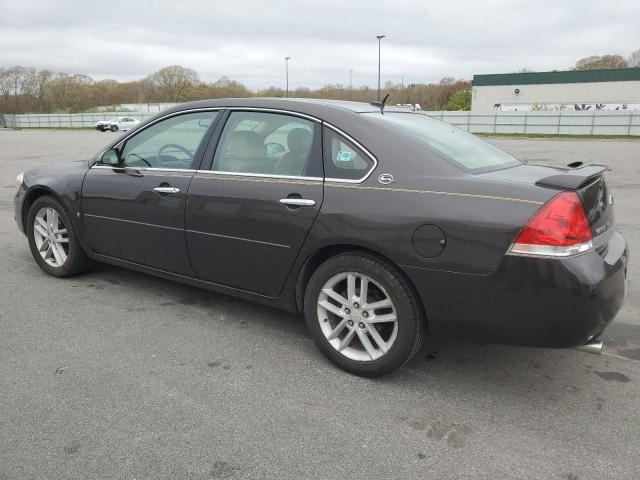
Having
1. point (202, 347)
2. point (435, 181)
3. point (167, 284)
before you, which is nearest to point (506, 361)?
point (435, 181)

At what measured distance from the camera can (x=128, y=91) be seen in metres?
89.1

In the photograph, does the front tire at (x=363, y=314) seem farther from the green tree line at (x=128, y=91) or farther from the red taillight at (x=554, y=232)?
the green tree line at (x=128, y=91)

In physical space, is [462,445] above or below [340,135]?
below

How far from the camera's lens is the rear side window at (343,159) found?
3160mm

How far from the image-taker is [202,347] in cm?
359

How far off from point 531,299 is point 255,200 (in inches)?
66.9

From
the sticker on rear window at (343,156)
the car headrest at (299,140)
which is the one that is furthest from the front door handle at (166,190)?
the sticker on rear window at (343,156)

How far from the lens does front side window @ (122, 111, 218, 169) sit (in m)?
3.96

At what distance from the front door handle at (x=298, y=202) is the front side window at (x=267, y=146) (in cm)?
17

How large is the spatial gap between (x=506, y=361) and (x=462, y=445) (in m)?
1.01

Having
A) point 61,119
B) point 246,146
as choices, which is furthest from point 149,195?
point 61,119

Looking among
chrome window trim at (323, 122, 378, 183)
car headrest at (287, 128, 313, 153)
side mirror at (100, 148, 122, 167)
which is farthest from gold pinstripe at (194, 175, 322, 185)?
side mirror at (100, 148, 122, 167)

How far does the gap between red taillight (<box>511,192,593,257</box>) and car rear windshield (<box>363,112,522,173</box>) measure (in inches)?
22.7

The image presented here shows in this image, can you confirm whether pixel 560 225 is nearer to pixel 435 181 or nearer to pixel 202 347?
pixel 435 181
